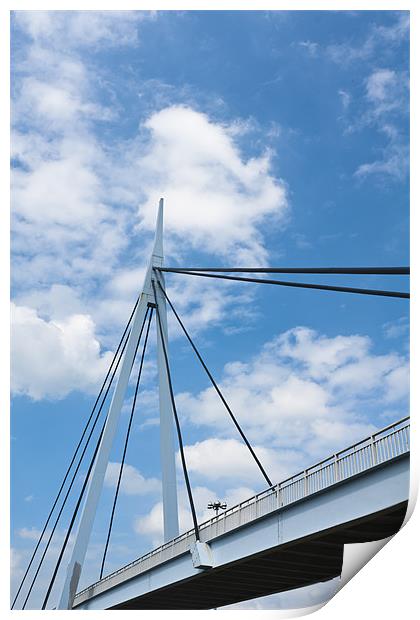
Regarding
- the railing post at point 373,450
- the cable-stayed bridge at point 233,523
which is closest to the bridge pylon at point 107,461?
the cable-stayed bridge at point 233,523

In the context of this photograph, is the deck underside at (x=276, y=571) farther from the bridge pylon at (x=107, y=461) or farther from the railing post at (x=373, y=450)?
the bridge pylon at (x=107, y=461)

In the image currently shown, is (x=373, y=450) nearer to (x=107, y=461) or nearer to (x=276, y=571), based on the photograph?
(x=276, y=571)

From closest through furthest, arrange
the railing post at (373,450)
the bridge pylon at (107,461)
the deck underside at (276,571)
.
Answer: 1. the railing post at (373,450)
2. the deck underside at (276,571)
3. the bridge pylon at (107,461)

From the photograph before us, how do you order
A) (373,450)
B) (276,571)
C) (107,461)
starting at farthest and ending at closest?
(107,461) → (276,571) → (373,450)

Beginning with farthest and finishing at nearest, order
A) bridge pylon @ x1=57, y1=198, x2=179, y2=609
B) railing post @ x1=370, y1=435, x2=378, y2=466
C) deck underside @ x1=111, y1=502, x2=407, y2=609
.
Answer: bridge pylon @ x1=57, y1=198, x2=179, y2=609
deck underside @ x1=111, y1=502, x2=407, y2=609
railing post @ x1=370, y1=435, x2=378, y2=466

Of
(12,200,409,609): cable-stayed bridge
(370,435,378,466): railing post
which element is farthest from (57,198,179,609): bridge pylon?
(370,435,378,466): railing post

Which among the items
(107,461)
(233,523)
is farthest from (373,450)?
(107,461)

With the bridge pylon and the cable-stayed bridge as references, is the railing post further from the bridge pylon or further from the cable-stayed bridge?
the bridge pylon

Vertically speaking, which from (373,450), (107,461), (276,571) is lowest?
(276,571)

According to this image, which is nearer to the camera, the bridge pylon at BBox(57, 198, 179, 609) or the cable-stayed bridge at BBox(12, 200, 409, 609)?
the cable-stayed bridge at BBox(12, 200, 409, 609)
